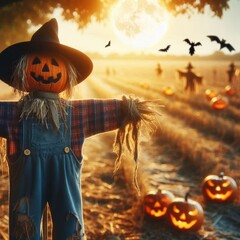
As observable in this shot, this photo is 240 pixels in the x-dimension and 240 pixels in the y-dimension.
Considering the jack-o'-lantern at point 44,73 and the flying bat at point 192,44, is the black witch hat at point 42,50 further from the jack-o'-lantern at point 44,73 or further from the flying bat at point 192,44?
the flying bat at point 192,44

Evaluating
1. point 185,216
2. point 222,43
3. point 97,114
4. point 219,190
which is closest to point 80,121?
point 97,114

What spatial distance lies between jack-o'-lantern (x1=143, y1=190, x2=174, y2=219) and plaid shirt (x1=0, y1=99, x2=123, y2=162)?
2217 millimetres

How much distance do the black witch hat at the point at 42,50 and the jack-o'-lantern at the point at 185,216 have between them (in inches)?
101

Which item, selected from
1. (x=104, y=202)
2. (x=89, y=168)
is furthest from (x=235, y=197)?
(x=89, y=168)

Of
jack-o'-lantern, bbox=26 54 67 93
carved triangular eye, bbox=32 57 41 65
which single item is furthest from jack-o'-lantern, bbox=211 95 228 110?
carved triangular eye, bbox=32 57 41 65

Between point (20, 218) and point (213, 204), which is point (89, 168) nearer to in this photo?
point (213, 204)

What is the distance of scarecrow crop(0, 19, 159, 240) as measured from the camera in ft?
11.0

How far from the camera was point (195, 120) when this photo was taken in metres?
13.5

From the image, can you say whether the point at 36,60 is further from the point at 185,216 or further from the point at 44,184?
the point at 185,216

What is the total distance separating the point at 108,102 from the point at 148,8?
1.78 metres

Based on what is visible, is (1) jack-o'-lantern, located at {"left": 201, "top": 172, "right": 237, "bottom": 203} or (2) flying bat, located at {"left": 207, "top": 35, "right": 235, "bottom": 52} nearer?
(2) flying bat, located at {"left": 207, "top": 35, "right": 235, "bottom": 52}

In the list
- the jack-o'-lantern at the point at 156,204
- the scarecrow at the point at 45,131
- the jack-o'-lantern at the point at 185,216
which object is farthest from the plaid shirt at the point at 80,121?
the jack-o'-lantern at the point at 156,204

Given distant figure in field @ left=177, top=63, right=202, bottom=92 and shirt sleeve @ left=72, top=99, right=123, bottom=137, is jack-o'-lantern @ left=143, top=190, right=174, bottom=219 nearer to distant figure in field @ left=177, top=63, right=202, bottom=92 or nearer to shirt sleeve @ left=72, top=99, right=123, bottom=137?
shirt sleeve @ left=72, top=99, right=123, bottom=137

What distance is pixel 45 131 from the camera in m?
3.43
